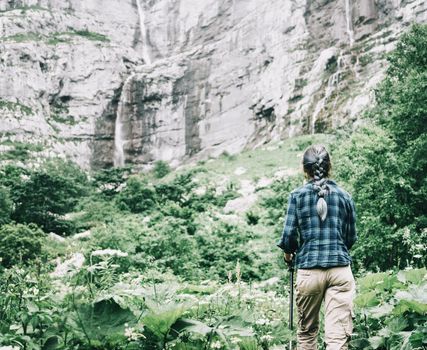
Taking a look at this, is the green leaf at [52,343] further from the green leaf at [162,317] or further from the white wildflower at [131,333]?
the green leaf at [162,317]

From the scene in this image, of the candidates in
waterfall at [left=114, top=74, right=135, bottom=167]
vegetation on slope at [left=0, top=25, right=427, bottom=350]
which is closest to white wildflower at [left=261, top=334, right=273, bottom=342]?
vegetation on slope at [left=0, top=25, right=427, bottom=350]

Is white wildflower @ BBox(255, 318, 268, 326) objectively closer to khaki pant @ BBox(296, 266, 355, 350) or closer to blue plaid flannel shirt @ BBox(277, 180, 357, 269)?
khaki pant @ BBox(296, 266, 355, 350)

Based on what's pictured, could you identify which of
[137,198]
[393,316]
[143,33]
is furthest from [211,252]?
[143,33]

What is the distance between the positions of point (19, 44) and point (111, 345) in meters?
59.8

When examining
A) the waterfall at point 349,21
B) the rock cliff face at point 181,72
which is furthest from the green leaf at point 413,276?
the waterfall at point 349,21

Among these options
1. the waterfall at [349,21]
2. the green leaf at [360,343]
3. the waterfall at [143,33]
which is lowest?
the green leaf at [360,343]

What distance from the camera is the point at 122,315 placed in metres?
3.31

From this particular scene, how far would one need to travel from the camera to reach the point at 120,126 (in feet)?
180

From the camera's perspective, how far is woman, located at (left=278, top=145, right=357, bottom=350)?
3.92m

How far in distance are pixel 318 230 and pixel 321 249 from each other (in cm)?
15

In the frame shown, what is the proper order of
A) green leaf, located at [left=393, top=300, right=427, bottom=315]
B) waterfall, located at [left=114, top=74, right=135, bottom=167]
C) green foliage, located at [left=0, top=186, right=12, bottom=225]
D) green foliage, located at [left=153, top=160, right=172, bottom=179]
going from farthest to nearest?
1. waterfall, located at [left=114, top=74, right=135, bottom=167]
2. green foliage, located at [left=153, top=160, right=172, bottom=179]
3. green foliage, located at [left=0, top=186, right=12, bottom=225]
4. green leaf, located at [left=393, top=300, right=427, bottom=315]

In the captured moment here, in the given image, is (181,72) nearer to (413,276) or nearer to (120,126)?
(120,126)

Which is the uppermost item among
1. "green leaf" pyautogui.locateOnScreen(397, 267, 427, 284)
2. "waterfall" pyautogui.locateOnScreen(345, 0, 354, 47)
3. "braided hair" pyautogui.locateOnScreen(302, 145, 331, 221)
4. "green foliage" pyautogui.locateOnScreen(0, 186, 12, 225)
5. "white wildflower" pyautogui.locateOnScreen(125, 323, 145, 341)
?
"waterfall" pyautogui.locateOnScreen(345, 0, 354, 47)

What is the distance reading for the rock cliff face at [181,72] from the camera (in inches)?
1666
